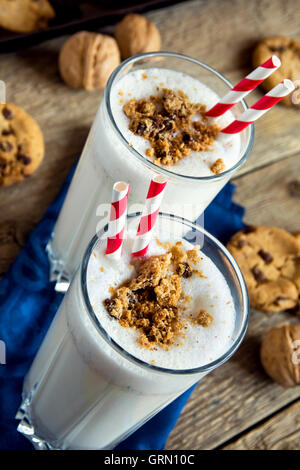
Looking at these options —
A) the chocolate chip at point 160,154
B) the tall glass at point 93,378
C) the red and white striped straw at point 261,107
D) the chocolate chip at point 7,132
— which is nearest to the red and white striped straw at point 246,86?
the red and white striped straw at point 261,107

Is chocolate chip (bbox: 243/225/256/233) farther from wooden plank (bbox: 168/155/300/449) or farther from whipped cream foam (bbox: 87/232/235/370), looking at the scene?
whipped cream foam (bbox: 87/232/235/370)

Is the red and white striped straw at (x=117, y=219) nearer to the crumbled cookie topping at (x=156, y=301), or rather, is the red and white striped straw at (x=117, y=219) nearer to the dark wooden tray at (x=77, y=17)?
the crumbled cookie topping at (x=156, y=301)

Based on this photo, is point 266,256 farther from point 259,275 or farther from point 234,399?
point 234,399

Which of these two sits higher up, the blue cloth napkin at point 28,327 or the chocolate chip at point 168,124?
the chocolate chip at point 168,124

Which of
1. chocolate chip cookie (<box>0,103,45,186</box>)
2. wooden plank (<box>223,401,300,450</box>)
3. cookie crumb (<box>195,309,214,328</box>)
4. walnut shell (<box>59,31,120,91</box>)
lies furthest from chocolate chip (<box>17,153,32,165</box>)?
wooden plank (<box>223,401,300,450</box>)
